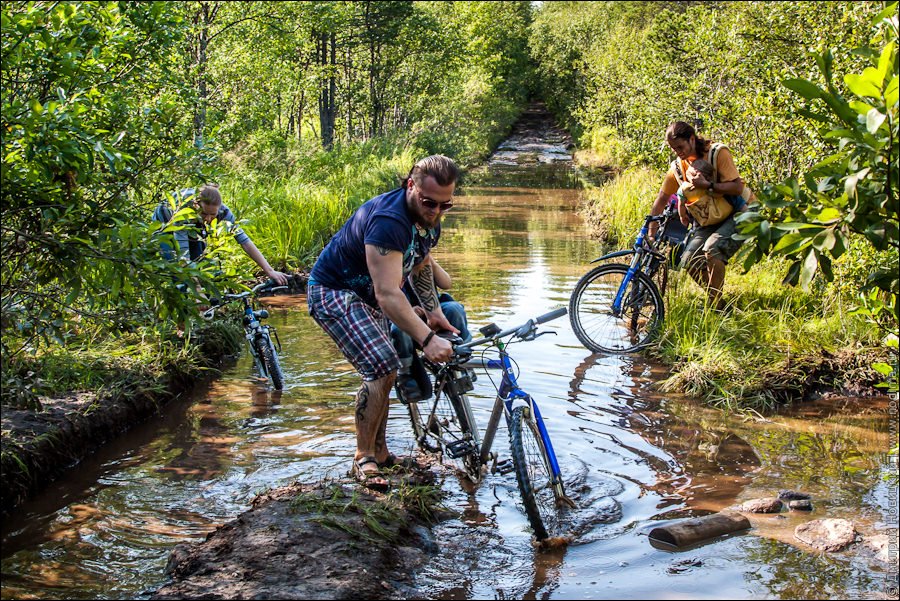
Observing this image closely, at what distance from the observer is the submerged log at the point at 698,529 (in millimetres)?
4703

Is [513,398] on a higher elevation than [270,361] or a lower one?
higher

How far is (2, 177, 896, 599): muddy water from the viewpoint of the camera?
14.3ft

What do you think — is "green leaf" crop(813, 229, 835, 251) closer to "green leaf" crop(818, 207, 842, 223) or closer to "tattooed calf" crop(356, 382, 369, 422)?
"green leaf" crop(818, 207, 842, 223)

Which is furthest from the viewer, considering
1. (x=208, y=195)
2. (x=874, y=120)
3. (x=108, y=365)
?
(x=208, y=195)

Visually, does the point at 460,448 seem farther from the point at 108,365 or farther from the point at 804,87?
the point at 108,365

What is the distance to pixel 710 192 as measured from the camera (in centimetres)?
855

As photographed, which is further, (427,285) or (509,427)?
(427,285)

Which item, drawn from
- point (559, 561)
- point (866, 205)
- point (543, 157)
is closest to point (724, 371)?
point (559, 561)

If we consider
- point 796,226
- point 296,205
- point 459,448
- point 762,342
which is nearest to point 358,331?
point 459,448

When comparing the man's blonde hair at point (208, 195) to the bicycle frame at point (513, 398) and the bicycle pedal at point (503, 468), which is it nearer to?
the bicycle frame at point (513, 398)

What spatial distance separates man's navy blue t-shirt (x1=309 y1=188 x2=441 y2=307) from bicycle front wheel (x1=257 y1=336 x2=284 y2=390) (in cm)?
242

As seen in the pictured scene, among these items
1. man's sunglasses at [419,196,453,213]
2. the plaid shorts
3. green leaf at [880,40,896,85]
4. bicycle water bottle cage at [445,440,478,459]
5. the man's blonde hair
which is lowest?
bicycle water bottle cage at [445,440,478,459]

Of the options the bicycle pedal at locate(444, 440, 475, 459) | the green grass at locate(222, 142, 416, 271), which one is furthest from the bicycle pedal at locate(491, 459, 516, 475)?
the green grass at locate(222, 142, 416, 271)

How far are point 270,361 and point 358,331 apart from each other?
273 cm
